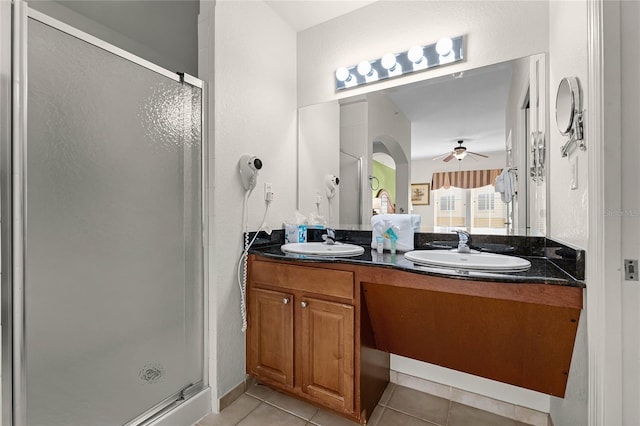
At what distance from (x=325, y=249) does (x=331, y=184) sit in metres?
0.59

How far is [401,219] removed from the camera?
1664 mm

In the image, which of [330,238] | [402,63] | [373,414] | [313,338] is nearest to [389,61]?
[402,63]

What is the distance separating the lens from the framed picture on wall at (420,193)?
5.93 feet

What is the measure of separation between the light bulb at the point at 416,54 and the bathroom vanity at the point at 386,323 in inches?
47.8

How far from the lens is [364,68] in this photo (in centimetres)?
195

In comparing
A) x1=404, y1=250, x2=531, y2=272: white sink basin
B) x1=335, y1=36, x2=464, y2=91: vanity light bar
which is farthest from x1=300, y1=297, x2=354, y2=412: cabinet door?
x1=335, y1=36, x2=464, y2=91: vanity light bar

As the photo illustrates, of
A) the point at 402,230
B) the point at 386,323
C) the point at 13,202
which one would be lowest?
the point at 386,323

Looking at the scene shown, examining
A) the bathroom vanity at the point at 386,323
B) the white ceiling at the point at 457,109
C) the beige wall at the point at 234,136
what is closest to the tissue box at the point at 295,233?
the beige wall at the point at 234,136

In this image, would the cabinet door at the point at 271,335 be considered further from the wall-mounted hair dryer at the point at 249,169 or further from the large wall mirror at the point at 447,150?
the large wall mirror at the point at 447,150

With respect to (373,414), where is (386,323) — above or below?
above

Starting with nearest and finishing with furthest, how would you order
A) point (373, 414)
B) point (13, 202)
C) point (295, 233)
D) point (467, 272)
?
point (13, 202), point (467, 272), point (373, 414), point (295, 233)

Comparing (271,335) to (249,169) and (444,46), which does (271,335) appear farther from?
(444,46)

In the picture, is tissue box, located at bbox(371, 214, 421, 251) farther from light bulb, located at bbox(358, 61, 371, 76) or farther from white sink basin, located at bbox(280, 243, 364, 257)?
light bulb, located at bbox(358, 61, 371, 76)

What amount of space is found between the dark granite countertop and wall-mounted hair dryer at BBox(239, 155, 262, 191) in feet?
1.40
